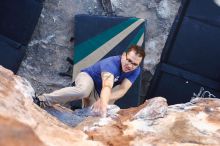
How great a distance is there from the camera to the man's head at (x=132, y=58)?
2829mm

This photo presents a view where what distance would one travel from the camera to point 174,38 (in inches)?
181

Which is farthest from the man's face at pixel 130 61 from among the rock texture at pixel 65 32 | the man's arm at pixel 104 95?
the rock texture at pixel 65 32

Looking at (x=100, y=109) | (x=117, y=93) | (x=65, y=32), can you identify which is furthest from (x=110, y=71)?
(x=65, y=32)

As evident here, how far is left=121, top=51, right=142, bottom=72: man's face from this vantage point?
2.84 m

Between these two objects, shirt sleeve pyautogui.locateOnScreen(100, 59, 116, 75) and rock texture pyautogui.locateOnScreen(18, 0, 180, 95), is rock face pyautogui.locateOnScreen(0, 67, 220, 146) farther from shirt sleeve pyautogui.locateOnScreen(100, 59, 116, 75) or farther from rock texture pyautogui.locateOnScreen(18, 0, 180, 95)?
rock texture pyautogui.locateOnScreen(18, 0, 180, 95)

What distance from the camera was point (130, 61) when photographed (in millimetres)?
2877

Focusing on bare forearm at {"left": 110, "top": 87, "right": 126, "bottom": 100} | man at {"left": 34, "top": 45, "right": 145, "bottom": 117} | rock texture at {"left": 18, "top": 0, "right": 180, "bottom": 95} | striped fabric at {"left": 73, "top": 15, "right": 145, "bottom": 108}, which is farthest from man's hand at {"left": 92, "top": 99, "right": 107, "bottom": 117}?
rock texture at {"left": 18, "top": 0, "right": 180, "bottom": 95}

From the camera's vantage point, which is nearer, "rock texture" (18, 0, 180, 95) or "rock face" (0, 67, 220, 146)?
"rock face" (0, 67, 220, 146)

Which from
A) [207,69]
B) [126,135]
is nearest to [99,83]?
[126,135]

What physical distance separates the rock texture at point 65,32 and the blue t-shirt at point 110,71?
1602mm

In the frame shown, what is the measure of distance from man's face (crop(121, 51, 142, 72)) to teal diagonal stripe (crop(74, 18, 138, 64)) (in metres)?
1.65

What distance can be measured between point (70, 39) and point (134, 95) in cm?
90

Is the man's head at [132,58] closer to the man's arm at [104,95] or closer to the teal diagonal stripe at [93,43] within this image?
the man's arm at [104,95]

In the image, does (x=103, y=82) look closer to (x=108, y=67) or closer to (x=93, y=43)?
(x=108, y=67)
